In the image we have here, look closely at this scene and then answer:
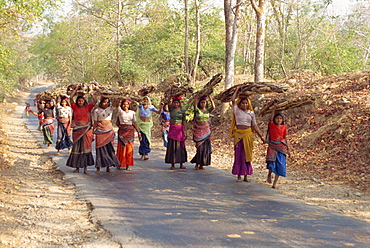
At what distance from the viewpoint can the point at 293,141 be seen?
11609 mm

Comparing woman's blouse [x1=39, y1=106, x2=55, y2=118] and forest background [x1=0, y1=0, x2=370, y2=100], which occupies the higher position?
forest background [x1=0, y1=0, x2=370, y2=100]

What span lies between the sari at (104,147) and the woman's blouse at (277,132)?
13.0 feet

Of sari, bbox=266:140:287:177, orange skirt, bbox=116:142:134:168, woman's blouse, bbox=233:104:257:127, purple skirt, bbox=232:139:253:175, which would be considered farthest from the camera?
orange skirt, bbox=116:142:134:168

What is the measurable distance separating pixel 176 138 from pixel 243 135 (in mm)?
2227

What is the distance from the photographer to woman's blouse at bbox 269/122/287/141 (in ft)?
25.9

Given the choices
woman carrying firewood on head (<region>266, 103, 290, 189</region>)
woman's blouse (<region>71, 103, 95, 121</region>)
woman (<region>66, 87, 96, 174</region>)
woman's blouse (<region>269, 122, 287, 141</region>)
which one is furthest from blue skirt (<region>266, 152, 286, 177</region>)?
woman's blouse (<region>71, 103, 95, 121</region>)

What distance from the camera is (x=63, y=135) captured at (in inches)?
522

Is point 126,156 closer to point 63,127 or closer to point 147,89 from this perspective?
point 147,89

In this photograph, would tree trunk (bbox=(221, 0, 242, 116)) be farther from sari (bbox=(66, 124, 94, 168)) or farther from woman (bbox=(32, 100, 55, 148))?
sari (bbox=(66, 124, 94, 168))

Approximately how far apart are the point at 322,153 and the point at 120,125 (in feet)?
17.7

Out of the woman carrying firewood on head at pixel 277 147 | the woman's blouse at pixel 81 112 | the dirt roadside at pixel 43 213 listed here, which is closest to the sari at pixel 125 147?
the woman's blouse at pixel 81 112

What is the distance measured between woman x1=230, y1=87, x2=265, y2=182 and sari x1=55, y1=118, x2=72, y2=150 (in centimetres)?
714

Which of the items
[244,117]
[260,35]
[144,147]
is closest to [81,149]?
[144,147]

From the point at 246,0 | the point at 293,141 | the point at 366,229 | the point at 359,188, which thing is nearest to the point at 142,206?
the point at 366,229
